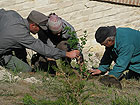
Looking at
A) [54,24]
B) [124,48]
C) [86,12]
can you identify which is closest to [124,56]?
[124,48]

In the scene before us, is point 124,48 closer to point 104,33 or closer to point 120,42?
point 120,42

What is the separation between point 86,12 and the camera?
7.84 meters

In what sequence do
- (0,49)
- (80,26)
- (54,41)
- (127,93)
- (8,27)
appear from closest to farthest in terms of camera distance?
(127,93), (8,27), (0,49), (54,41), (80,26)

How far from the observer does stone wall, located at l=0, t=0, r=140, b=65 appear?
23.8ft

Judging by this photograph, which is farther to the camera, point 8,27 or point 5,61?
point 5,61

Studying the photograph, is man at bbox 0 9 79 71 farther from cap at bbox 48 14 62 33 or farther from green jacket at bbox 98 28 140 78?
green jacket at bbox 98 28 140 78

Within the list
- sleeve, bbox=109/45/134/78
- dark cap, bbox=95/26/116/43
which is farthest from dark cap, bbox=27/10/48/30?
sleeve, bbox=109/45/134/78

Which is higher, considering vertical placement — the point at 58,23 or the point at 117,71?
the point at 58,23

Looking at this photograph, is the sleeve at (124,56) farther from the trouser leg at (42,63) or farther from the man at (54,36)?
the trouser leg at (42,63)

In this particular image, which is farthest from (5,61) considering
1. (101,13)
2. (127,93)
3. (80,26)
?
(101,13)

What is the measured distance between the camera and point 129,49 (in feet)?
15.5

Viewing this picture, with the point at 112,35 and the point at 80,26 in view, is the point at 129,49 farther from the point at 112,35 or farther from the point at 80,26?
the point at 80,26

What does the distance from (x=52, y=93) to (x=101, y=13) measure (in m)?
4.61

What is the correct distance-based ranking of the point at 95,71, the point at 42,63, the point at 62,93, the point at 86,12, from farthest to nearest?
the point at 86,12 → the point at 42,63 → the point at 95,71 → the point at 62,93
